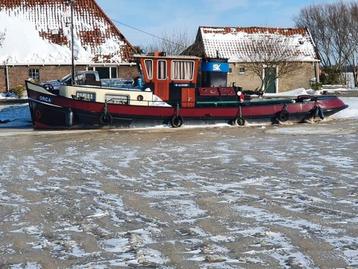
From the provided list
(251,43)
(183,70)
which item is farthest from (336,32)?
(183,70)

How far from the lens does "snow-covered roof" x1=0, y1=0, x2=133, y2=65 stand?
35.5 meters

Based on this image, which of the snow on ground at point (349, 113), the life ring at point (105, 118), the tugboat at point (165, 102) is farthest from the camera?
the snow on ground at point (349, 113)

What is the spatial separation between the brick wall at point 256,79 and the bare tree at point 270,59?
1.51 ft

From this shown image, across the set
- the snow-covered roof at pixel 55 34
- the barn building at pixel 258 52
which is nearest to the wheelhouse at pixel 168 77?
the snow-covered roof at pixel 55 34

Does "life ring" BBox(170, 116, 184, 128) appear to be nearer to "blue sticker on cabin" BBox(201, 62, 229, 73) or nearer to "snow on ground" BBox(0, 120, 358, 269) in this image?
"blue sticker on cabin" BBox(201, 62, 229, 73)

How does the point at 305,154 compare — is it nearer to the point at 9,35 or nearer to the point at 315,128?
the point at 315,128

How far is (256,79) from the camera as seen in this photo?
41406 millimetres

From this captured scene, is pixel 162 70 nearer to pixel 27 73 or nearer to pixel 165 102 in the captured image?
pixel 165 102

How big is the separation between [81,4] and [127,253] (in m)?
34.1

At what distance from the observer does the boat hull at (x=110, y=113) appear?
20.3m

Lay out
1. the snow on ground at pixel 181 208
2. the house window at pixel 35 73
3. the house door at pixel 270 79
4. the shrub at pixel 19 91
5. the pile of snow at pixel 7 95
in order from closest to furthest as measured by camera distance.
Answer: the snow on ground at pixel 181 208 < the shrub at pixel 19 91 < the pile of snow at pixel 7 95 < the house window at pixel 35 73 < the house door at pixel 270 79

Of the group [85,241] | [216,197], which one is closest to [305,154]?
[216,197]

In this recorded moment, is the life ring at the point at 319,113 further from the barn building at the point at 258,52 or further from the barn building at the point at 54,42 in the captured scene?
the barn building at the point at 258,52

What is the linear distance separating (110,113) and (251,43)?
78.4 feet
